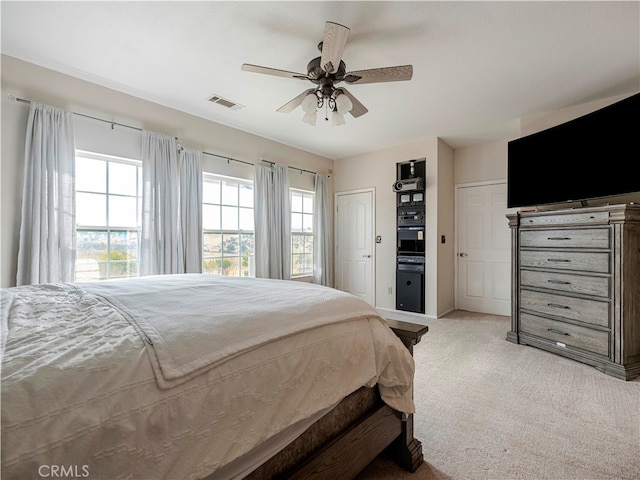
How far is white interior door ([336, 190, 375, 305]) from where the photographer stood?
5.07m

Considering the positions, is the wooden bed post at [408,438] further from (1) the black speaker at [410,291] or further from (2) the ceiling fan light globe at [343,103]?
(1) the black speaker at [410,291]

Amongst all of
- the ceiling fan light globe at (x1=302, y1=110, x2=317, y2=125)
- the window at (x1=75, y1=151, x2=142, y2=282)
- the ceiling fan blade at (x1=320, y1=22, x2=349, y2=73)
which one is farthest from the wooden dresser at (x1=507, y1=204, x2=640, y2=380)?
the window at (x1=75, y1=151, x2=142, y2=282)

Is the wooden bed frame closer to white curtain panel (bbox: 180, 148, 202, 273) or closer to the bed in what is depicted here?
the bed

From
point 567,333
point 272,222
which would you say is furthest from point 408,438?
point 272,222

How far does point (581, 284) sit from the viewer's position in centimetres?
268

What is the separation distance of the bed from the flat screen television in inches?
107

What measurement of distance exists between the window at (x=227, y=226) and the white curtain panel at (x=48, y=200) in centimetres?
133

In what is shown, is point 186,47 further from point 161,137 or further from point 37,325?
point 37,325

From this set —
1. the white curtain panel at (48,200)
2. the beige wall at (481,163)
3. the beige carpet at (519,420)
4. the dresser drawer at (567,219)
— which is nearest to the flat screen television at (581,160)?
the dresser drawer at (567,219)

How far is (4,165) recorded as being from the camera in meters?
2.38

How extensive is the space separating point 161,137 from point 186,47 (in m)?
1.15

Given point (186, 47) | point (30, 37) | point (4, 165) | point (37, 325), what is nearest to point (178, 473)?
point (37, 325)

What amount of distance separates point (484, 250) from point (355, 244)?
2011 millimetres

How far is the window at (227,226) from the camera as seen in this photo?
3.77 meters
